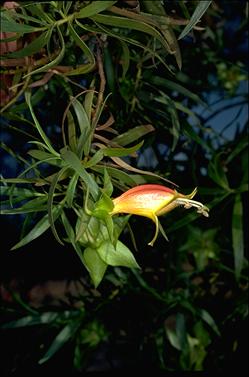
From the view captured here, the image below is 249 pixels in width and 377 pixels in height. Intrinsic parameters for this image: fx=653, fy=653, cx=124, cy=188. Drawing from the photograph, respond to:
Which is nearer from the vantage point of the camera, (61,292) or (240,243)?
(240,243)

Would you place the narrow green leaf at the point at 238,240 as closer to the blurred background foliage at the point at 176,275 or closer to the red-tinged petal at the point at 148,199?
the blurred background foliage at the point at 176,275

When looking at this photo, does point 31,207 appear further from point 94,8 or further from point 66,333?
point 66,333

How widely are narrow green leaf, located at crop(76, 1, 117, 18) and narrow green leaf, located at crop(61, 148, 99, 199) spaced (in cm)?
9

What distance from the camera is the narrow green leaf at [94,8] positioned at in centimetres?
40

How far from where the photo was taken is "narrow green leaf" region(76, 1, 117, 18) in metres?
0.40

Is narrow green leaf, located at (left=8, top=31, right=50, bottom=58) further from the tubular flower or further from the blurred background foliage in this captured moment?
the blurred background foliage

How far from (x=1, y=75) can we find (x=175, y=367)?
2.17 feet

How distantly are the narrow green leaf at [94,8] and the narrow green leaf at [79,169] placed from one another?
9 centimetres

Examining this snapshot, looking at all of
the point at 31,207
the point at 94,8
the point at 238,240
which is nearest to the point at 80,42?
the point at 94,8

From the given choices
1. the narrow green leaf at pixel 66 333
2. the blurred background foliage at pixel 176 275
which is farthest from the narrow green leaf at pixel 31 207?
the narrow green leaf at pixel 66 333

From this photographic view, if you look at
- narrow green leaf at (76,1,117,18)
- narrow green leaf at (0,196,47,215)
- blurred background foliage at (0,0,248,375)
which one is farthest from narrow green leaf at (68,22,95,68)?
blurred background foliage at (0,0,248,375)

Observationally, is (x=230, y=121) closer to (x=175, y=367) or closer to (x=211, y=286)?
(x=211, y=286)

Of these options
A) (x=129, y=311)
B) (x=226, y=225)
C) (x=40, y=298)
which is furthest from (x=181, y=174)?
(x=40, y=298)

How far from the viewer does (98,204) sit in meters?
0.46
